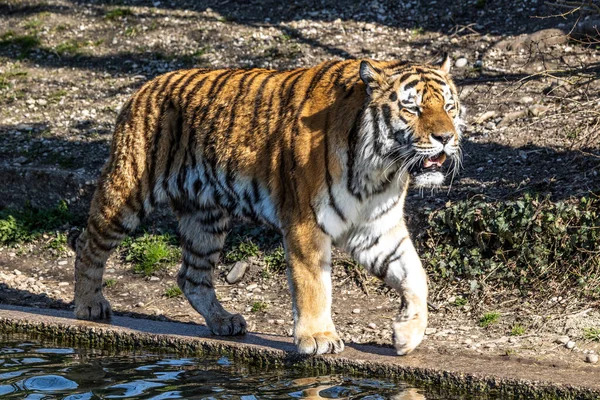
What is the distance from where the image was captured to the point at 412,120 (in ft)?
14.9

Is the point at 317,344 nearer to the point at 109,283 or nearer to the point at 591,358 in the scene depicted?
the point at 591,358

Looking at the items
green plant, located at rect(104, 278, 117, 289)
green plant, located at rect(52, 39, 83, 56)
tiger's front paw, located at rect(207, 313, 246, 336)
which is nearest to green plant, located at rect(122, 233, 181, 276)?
green plant, located at rect(104, 278, 117, 289)

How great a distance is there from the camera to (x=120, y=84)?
9516 millimetres

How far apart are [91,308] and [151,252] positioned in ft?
4.83

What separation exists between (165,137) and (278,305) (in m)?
1.45

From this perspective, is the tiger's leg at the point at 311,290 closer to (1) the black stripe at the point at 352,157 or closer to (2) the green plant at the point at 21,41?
(1) the black stripe at the point at 352,157

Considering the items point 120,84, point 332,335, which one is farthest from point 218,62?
point 332,335

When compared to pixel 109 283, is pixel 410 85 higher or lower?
higher

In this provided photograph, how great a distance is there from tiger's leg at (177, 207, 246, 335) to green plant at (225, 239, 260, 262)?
1.25 m

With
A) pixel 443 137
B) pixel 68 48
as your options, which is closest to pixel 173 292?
pixel 443 137

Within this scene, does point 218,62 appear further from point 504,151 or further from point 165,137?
point 165,137

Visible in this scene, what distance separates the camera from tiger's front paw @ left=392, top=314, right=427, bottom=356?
4.55 m

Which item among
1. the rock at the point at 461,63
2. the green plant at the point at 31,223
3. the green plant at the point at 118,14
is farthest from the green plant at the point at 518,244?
the green plant at the point at 118,14

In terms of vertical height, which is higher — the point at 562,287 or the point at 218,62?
the point at 218,62
